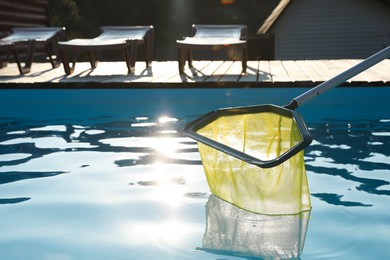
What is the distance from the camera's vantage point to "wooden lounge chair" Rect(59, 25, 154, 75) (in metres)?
8.10

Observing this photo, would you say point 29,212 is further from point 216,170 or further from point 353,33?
point 353,33

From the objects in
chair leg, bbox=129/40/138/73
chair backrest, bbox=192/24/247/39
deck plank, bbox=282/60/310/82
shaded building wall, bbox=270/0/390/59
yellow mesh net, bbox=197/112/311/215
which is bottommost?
shaded building wall, bbox=270/0/390/59

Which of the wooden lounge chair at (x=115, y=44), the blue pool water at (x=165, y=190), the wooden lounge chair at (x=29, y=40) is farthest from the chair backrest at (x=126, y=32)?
the blue pool water at (x=165, y=190)

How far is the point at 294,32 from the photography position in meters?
19.6

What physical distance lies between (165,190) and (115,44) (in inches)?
182

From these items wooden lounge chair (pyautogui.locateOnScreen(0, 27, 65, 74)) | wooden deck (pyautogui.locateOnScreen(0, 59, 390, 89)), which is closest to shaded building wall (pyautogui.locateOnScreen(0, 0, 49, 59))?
wooden lounge chair (pyautogui.locateOnScreen(0, 27, 65, 74))

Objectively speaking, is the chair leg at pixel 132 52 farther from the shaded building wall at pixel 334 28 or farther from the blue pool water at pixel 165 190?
the shaded building wall at pixel 334 28

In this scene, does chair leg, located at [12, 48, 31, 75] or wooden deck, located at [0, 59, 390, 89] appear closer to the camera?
wooden deck, located at [0, 59, 390, 89]

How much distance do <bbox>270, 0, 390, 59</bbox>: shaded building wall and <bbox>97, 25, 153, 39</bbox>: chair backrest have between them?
36.2 ft

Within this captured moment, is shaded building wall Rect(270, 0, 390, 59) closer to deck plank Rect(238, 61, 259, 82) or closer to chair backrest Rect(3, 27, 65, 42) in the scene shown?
deck plank Rect(238, 61, 259, 82)

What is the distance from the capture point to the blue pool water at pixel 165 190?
2.83 m

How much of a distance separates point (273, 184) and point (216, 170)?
1.11 ft

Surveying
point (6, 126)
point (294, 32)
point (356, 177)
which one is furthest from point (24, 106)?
point (294, 32)

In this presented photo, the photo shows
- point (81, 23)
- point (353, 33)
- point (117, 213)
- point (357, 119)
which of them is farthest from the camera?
point (81, 23)
